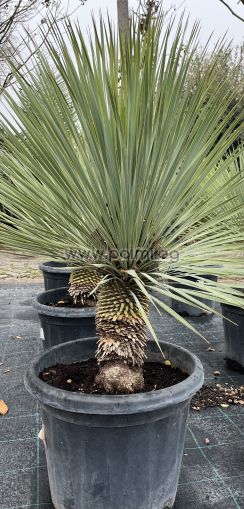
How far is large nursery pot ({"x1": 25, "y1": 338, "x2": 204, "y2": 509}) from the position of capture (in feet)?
3.92

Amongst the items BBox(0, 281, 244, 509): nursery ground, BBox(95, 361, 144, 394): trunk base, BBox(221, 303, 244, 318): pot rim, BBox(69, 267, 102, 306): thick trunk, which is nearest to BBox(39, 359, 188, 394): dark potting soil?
BBox(95, 361, 144, 394): trunk base

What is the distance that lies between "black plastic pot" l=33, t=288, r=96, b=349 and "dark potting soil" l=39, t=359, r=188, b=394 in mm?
678

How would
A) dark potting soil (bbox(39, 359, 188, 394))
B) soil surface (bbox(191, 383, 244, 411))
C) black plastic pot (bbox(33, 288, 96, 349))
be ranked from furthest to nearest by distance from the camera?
black plastic pot (bbox(33, 288, 96, 349)) < soil surface (bbox(191, 383, 244, 411)) < dark potting soil (bbox(39, 359, 188, 394))

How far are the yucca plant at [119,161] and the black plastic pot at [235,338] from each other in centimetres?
134

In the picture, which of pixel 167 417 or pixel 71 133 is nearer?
pixel 71 133

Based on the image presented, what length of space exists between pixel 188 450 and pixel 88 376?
1.99ft

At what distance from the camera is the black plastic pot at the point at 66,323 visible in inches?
90.3

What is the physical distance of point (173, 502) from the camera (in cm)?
144

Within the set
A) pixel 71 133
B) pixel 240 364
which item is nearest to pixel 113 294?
pixel 71 133

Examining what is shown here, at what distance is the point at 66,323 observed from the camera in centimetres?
235

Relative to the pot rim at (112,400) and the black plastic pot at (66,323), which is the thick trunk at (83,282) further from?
the pot rim at (112,400)

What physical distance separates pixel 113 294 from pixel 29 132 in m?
0.51

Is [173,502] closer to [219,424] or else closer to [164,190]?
[219,424]

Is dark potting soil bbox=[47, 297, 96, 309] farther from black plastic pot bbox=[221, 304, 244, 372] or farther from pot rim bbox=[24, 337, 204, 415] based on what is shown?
pot rim bbox=[24, 337, 204, 415]
